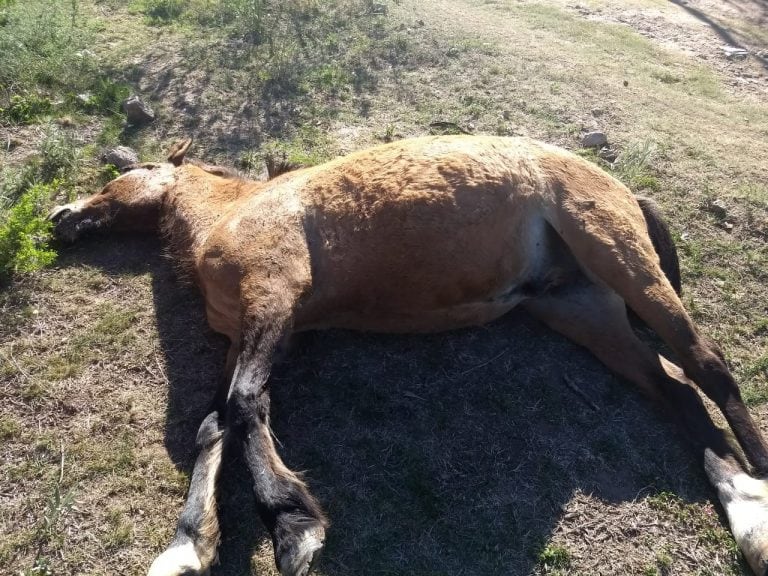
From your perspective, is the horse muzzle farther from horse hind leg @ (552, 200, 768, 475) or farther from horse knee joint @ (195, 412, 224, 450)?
horse hind leg @ (552, 200, 768, 475)

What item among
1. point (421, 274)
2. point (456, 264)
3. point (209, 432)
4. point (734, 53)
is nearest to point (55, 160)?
point (209, 432)

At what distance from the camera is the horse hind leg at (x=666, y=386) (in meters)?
2.98

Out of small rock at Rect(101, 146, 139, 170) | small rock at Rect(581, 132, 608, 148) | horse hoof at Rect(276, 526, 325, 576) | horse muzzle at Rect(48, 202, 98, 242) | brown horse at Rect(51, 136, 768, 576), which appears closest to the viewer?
horse hoof at Rect(276, 526, 325, 576)

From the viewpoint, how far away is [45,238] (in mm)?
4438

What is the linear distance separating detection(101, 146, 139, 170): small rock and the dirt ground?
1.17ft

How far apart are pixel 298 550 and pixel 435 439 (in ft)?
3.77

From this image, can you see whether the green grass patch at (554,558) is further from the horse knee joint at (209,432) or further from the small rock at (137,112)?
the small rock at (137,112)

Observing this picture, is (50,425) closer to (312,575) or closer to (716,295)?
(312,575)

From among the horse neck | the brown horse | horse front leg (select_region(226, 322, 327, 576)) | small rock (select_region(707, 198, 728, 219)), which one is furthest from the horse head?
small rock (select_region(707, 198, 728, 219))

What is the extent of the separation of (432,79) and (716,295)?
4.47 m

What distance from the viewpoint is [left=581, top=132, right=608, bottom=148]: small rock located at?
6.31m

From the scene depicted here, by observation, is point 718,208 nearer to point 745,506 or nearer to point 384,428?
point 745,506

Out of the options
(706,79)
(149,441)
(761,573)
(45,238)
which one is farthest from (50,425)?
(706,79)

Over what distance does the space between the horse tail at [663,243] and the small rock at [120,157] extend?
4.55m
